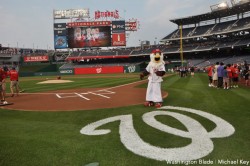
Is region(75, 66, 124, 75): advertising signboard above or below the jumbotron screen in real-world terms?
below

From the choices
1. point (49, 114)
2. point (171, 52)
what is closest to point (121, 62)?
point (171, 52)

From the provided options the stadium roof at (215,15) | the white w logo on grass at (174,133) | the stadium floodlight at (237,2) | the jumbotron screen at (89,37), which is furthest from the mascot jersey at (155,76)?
the jumbotron screen at (89,37)

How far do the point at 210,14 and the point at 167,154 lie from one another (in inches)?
2452

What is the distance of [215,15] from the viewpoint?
6203 centimetres

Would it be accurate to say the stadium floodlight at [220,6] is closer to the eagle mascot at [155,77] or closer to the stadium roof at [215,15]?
the stadium roof at [215,15]

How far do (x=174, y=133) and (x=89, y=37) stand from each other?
6480 cm

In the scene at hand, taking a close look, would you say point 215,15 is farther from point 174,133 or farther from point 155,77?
point 174,133

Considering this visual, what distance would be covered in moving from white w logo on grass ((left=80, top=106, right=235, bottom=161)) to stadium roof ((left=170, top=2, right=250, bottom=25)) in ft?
172

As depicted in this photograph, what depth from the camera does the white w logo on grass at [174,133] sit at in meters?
4.88

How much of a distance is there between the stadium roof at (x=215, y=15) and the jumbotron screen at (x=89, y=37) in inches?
715

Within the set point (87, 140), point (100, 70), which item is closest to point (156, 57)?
point (87, 140)

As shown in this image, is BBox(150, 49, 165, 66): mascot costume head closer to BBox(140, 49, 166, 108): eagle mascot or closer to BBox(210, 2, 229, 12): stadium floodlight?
BBox(140, 49, 166, 108): eagle mascot

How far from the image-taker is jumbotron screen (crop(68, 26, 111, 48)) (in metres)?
68.4

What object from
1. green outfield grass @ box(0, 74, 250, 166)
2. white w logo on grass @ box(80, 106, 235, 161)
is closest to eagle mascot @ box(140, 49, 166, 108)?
green outfield grass @ box(0, 74, 250, 166)
